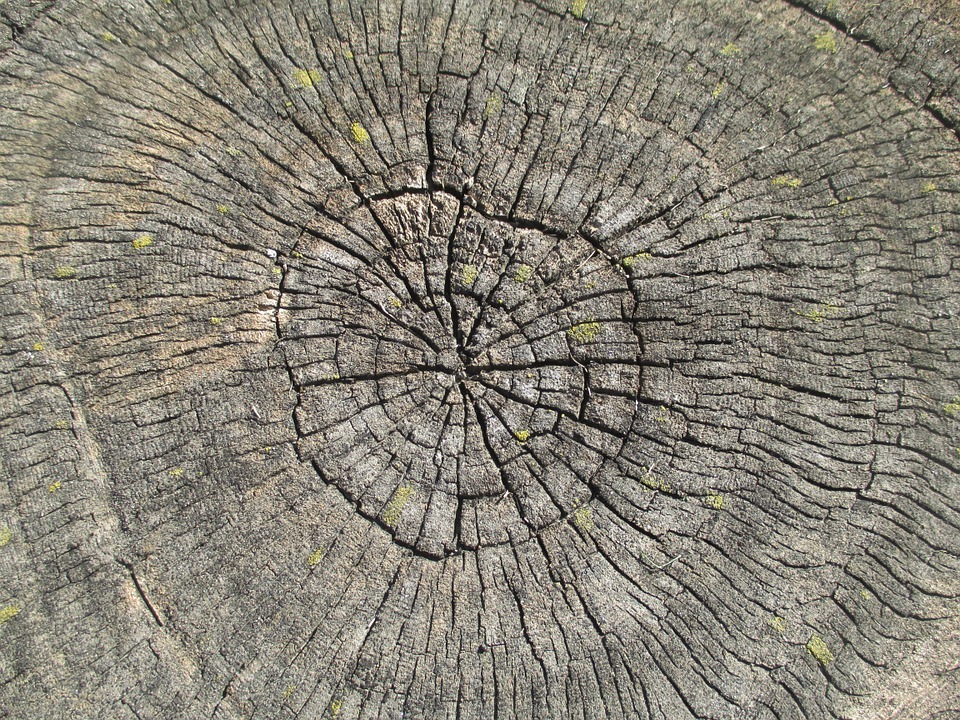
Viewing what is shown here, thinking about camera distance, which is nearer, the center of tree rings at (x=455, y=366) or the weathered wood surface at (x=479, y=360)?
the weathered wood surface at (x=479, y=360)

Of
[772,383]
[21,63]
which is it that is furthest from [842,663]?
[21,63]

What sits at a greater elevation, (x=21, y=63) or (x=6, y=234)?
(x=21, y=63)

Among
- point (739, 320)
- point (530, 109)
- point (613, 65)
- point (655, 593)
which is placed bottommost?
point (655, 593)

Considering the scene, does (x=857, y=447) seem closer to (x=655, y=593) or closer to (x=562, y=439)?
(x=655, y=593)

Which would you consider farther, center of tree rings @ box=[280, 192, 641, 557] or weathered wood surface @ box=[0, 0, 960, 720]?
center of tree rings @ box=[280, 192, 641, 557]
